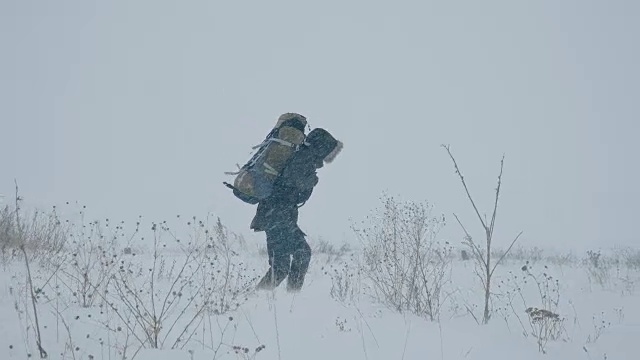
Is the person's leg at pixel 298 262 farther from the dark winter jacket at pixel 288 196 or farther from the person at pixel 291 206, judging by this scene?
the dark winter jacket at pixel 288 196

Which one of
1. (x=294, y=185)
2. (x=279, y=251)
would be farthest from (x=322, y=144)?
(x=279, y=251)

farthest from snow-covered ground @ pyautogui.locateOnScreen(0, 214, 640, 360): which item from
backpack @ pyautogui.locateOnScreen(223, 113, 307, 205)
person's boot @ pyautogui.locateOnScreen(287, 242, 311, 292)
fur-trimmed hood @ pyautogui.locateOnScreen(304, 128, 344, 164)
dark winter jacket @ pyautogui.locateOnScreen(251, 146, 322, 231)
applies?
fur-trimmed hood @ pyautogui.locateOnScreen(304, 128, 344, 164)

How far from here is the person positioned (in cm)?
486

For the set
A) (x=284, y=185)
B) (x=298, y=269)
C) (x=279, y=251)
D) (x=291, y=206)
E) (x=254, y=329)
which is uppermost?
(x=284, y=185)

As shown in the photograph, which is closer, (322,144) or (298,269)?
(298,269)

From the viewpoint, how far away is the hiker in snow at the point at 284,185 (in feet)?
15.9

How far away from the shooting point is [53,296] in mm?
3502

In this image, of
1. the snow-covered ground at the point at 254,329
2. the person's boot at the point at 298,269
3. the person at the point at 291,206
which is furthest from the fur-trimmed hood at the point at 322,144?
the snow-covered ground at the point at 254,329

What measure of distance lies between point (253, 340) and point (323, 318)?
2.55 feet

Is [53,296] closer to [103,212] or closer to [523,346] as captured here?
[523,346]

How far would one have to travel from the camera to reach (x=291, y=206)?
497 centimetres

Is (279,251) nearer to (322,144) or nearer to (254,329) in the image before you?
(322,144)

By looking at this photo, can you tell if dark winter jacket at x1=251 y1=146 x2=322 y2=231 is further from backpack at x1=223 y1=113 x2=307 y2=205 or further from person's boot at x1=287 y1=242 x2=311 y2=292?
person's boot at x1=287 y1=242 x2=311 y2=292

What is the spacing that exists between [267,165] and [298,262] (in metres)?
0.96
